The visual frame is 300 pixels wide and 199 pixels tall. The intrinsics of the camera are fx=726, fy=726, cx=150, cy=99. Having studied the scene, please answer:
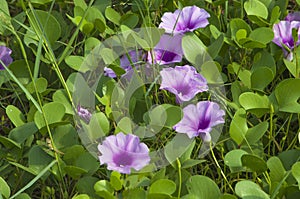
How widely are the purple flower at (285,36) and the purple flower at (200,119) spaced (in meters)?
0.30

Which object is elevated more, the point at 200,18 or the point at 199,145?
the point at 200,18

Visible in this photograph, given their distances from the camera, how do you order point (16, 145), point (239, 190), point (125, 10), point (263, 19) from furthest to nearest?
point (125, 10) → point (263, 19) → point (16, 145) → point (239, 190)

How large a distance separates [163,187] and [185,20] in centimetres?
49

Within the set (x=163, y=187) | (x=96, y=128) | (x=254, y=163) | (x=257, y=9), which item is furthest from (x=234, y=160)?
(x=257, y=9)

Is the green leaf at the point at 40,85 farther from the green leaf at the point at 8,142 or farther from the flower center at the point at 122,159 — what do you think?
the flower center at the point at 122,159

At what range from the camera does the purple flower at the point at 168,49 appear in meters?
1.50

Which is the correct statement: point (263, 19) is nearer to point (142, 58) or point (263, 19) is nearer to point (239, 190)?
point (142, 58)

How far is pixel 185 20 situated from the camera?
1.57 metres

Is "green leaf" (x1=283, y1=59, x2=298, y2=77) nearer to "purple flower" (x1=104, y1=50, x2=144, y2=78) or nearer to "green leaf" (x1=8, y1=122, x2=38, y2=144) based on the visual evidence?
"purple flower" (x1=104, y1=50, x2=144, y2=78)

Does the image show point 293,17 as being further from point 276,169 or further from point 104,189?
point 104,189

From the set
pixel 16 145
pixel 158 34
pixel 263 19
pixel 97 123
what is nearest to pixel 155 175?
pixel 97 123

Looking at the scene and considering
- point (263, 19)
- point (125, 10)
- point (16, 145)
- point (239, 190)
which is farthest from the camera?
point (125, 10)

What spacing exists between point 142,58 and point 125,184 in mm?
361

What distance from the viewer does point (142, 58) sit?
1516 mm
